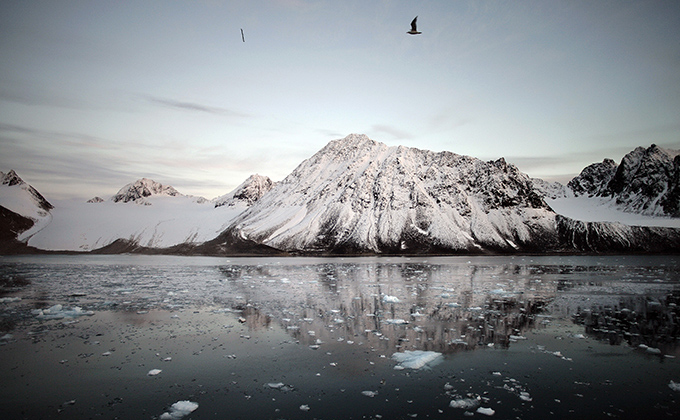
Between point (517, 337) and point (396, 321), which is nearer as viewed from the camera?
point (517, 337)

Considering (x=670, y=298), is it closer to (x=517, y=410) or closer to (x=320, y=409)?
(x=517, y=410)

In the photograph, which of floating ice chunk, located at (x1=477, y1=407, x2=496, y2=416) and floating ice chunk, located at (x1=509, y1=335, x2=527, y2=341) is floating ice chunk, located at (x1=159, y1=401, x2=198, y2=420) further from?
floating ice chunk, located at (x1=509, y1=335, x2=527, y2=341)

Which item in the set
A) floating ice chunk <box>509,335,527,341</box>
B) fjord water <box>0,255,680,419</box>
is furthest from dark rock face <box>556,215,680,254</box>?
floating ice chunk <box>509,335,527,341</box>

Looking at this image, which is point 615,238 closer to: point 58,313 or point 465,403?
point 465,403

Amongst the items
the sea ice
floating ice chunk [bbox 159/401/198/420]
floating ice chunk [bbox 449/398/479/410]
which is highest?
the sea ice

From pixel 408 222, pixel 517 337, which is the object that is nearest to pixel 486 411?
pixel 517 337

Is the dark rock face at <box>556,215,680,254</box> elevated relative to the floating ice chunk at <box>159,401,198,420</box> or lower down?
elevated
